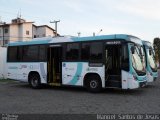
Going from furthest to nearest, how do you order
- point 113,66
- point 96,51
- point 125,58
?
1. point 96,51
2. point 113,66
3. point 125,58

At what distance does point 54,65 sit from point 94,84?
3.19 metres

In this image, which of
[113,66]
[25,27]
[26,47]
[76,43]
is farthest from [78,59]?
[25,27]

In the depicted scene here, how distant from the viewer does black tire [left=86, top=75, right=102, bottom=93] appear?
51.5ft

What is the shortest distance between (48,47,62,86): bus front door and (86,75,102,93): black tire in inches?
82.7

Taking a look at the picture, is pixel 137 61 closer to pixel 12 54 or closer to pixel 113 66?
pixel 113 66

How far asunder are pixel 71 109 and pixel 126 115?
2.14m

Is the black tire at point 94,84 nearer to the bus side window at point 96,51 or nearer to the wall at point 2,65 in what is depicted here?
the bus side window at point 96,51

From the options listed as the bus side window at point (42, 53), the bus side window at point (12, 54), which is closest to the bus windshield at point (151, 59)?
the bus side window at point (42, 53)

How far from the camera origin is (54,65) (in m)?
17.9

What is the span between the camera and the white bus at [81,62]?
48.6 ft

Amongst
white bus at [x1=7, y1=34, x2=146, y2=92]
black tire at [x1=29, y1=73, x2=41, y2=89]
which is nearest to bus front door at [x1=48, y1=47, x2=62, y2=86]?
white bus at [x1=7, y1=34, x2=146, y2=92]

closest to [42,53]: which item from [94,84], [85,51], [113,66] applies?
[85,51]

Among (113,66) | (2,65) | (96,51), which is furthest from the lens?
(2,65)

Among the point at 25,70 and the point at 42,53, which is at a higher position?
the point at 42,53
